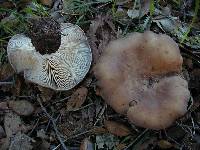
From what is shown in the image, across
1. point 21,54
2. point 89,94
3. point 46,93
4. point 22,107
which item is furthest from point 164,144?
point 21,54

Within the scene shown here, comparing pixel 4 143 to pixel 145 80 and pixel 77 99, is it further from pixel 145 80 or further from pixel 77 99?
pixel 145 80

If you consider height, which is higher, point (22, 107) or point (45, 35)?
point (45, 35)

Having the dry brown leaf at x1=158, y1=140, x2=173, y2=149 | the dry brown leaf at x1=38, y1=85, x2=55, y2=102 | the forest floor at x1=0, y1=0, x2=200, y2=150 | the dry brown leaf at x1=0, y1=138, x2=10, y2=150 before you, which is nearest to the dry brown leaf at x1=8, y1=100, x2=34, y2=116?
the forest floor at x1=0, y1=0, x2=200, y2=150

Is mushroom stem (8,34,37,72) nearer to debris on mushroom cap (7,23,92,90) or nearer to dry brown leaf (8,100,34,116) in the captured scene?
debris on mushroom cap (7,23,92,90)

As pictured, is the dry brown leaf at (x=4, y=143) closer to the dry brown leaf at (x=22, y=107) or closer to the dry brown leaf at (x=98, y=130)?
the dry brown leaf at (x=22, y=107)

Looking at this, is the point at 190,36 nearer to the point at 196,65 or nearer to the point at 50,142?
the point at 196,65

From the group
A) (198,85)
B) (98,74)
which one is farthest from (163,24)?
(98,74)
